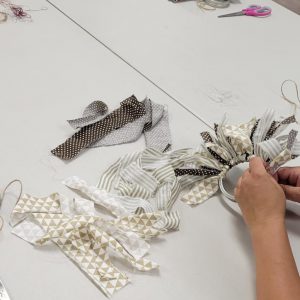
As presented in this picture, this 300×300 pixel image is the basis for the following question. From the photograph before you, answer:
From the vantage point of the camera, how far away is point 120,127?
3.45 ft

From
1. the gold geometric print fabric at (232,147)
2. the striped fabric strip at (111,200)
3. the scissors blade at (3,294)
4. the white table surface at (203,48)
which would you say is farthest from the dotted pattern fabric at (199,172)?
the scissors blade at (3,294)

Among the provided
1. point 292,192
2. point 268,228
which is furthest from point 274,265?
point 292,192

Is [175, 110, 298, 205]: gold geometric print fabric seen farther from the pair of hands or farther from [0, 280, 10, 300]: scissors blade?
[0, 280, 10, 300]: scissors blade

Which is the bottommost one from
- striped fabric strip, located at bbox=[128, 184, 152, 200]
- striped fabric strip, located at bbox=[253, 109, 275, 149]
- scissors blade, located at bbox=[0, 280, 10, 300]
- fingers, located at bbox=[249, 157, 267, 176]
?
scissors blade, located at bbox=[0, 280, 10, 300]

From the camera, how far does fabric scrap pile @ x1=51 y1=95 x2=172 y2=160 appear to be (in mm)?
993

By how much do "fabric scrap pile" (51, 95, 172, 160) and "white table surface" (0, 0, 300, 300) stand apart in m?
0.02

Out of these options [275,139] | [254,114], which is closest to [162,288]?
[275,139]

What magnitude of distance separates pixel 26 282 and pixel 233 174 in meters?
0.45

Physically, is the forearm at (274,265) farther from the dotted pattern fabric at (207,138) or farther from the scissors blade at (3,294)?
the scissors blade at (3,294)

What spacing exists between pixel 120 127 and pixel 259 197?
0.37 m

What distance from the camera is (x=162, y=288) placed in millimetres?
751

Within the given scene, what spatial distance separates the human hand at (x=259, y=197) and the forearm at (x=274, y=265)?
18mm

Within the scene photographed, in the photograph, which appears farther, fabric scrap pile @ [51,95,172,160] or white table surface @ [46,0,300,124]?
white table surface @ [46,0,300,124]

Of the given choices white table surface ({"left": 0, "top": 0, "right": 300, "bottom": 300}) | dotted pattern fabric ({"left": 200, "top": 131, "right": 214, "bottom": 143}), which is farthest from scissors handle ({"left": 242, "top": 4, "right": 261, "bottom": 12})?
dotted pattern fabric ({"left": 200, "top": 131, "right": 214, "bottom": 143})
